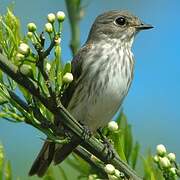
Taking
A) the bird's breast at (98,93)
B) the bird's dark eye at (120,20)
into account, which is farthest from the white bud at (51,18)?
the bird's dark eye at (120,20)

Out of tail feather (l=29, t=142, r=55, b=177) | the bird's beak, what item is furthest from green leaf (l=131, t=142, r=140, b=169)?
the bird's beak

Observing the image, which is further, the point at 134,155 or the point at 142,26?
the point at 142,26

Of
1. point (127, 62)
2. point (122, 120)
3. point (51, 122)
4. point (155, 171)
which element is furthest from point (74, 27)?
point (127, 62)

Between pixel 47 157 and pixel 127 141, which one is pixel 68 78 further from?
pixel 47 157

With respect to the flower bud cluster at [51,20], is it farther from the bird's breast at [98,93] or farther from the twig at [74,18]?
the bird's breast at [98,93]

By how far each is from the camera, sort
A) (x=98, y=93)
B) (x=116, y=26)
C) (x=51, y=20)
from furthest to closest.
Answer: (x=116, y=26) < (x=98, y=93) < (x=51, y=20)

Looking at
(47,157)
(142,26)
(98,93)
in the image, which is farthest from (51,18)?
(142,26)

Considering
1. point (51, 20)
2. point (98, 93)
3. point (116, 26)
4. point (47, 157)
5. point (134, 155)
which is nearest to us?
point (51, 20)

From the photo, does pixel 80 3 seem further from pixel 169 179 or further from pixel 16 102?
pixel 169 179
